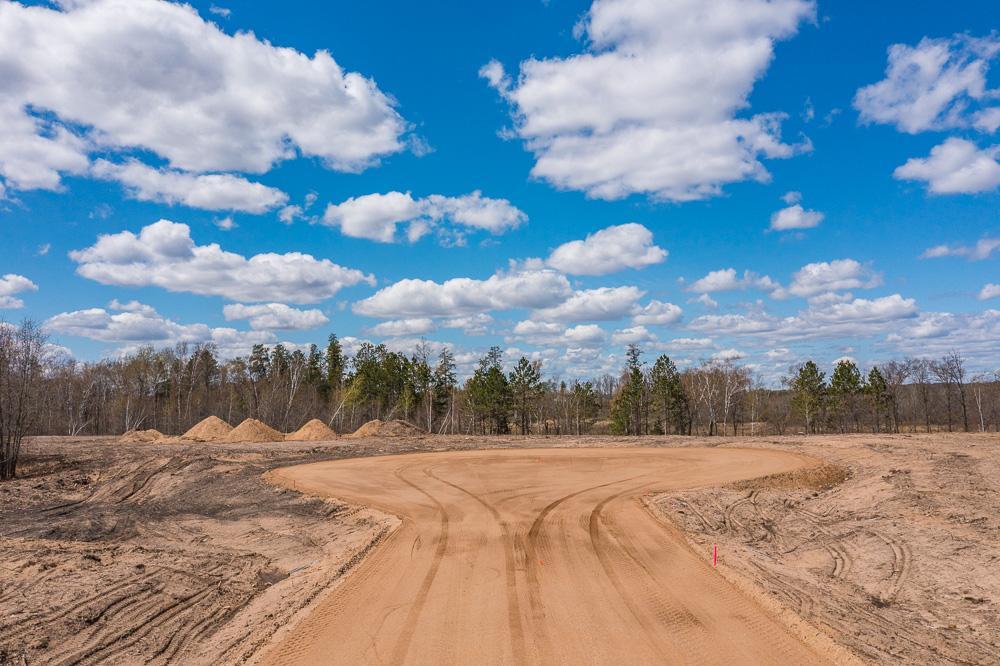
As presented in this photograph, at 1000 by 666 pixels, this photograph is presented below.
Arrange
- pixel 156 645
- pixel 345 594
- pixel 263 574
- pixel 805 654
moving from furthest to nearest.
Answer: pixel 263 574 → pixel 345 594 → pixel 156 645 → pixel 805 654

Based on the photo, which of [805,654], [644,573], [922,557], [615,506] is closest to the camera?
[805,654]

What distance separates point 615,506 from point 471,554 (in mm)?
7855

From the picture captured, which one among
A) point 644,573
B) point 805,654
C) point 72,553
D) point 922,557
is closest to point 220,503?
point 72,553

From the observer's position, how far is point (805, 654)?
9.09 meters

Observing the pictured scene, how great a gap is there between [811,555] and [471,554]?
10596 millimetres

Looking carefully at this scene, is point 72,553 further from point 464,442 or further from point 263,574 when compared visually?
point 464,442

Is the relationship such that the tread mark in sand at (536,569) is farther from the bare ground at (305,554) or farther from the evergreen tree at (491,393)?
the evergreen tree at (491,393)

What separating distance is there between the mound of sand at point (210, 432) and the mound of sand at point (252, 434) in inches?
27.8

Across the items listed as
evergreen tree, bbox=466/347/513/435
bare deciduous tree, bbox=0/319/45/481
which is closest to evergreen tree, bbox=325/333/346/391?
evergreen tree, bbox=466/347/513/435

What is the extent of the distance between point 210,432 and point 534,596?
5297cm

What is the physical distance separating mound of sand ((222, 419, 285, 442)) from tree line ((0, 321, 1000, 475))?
19961mm

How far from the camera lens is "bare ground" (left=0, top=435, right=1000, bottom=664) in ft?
34.8

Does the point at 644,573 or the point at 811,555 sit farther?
the point at 811,555

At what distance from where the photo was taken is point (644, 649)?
9141 mm
